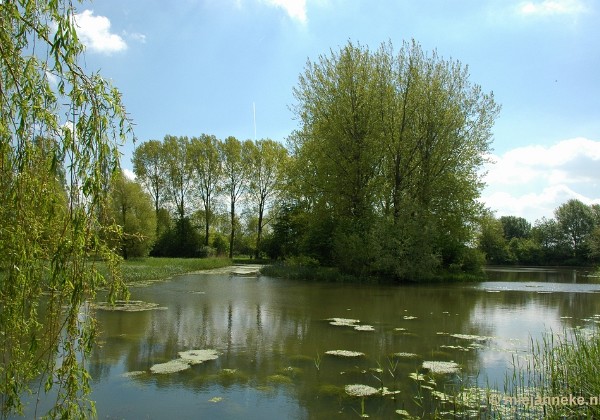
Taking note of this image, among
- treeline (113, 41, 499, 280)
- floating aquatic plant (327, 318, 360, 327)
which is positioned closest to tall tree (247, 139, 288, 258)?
treeline (113, 41, 499, 280)

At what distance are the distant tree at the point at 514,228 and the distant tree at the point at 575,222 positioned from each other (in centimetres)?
950

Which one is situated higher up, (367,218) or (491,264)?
(367,218)

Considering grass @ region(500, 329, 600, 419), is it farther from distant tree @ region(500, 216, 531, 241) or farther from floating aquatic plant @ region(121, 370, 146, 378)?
distant tree @ region(500, 216, 531, 241)

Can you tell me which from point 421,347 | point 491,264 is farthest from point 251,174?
point 421,347

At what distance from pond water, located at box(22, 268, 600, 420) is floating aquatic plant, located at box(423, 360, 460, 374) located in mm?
164

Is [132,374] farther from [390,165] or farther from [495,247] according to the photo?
[495,247]

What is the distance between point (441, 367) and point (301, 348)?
263 centimetres

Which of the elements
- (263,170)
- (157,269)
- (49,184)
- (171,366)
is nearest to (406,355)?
(171,366)

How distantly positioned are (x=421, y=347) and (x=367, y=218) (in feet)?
54.0

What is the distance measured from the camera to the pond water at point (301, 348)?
5.73m

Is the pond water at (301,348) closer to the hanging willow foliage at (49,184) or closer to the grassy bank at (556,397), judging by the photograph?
the grassy bank at (556,397)

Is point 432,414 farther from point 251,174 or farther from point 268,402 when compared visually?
point 251,174

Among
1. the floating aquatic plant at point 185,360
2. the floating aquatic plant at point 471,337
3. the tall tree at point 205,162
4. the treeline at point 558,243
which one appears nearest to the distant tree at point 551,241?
the treeline at point 558,243

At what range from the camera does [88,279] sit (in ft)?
11.6
